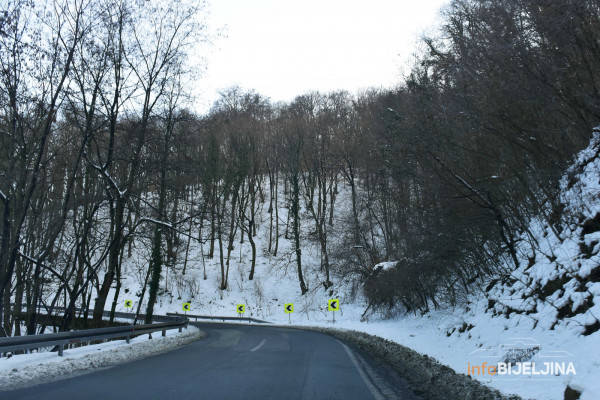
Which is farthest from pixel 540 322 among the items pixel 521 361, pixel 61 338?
pixel 61 338

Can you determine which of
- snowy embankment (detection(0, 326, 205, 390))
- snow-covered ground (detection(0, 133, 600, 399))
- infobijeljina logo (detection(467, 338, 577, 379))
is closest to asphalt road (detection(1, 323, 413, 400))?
snowy embankment (detection(0, 326, 205, 390))

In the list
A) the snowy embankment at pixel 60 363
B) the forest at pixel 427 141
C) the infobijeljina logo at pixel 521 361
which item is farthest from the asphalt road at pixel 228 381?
the forest at pixel 427 141

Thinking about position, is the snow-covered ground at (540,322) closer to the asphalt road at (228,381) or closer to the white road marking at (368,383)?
the asphalt road at (228,381)

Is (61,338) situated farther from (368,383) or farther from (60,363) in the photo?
(368,383)

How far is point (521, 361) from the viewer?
7344 millimetres

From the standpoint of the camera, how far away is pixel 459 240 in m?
14.4

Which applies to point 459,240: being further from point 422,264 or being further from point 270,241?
point 270,241

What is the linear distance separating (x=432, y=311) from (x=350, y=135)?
2448cm

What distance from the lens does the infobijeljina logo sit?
6.33 metres

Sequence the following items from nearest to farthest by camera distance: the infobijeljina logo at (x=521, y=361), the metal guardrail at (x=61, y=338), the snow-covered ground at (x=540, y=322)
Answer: the snow-covered ground at (x=540, y=322) → the infobijeljina logo at (x=521, y=361) → the metal guardrail at (x=61, y=338)

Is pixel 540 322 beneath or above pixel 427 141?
beneath

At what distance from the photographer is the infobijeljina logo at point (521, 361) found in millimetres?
6334

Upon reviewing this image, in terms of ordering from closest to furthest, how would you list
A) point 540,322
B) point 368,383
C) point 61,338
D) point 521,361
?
point 521,361 → point 368,383 → point 540,322 → point 61,338

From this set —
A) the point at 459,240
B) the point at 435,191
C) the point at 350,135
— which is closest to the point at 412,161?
the point at 435,191
